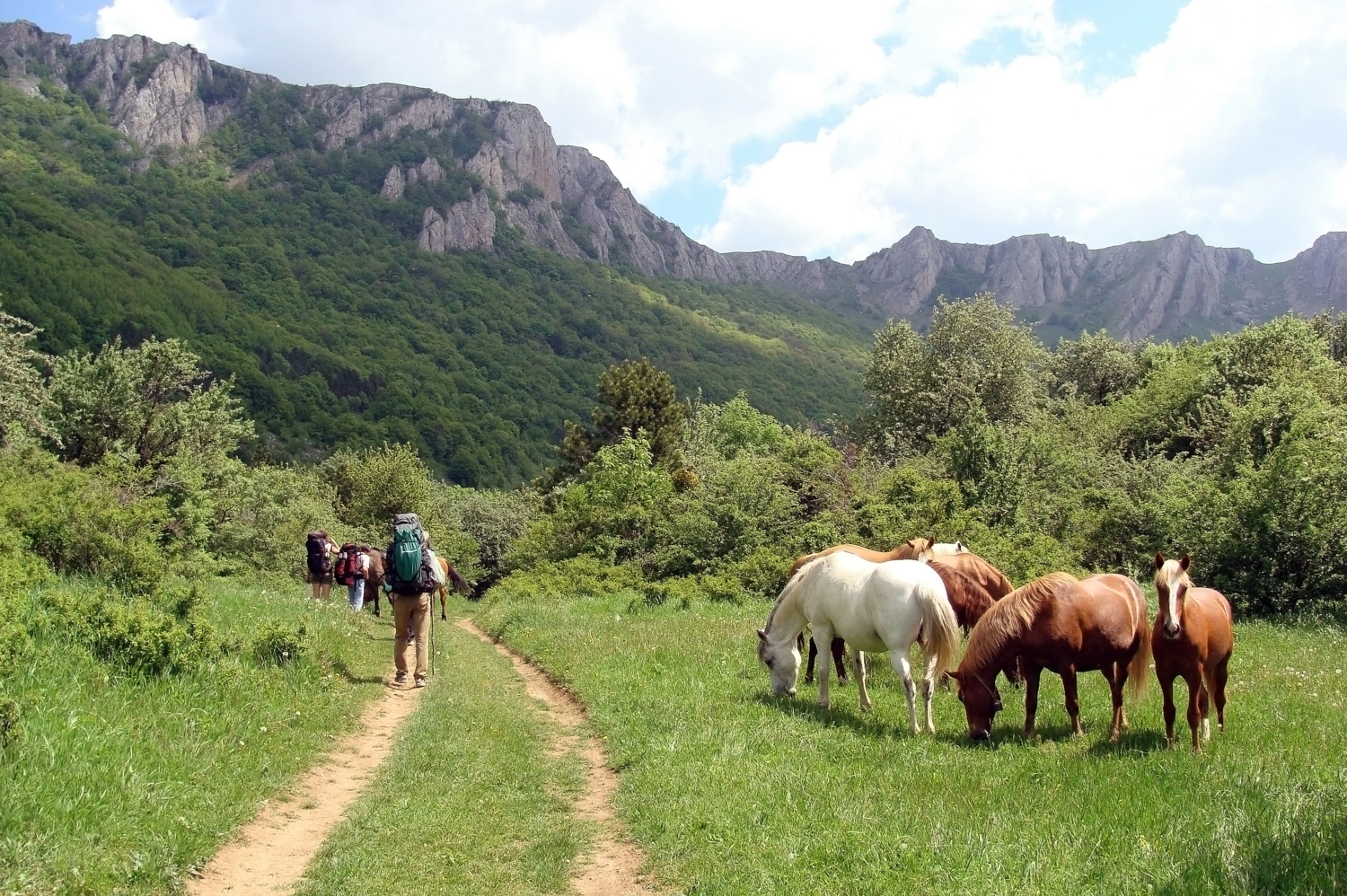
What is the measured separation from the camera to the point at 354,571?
76.0 ft

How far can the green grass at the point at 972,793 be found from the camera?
5391mm

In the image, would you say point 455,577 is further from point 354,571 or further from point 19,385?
point 19,385

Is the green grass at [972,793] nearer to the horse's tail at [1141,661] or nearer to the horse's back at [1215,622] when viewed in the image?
the horse's tail at [1141,661]

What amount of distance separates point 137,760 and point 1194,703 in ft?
31.1

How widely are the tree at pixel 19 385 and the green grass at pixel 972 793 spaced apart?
20.3 meters

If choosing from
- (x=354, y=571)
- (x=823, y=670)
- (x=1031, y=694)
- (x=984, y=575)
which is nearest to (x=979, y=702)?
(x=1031, y=694)

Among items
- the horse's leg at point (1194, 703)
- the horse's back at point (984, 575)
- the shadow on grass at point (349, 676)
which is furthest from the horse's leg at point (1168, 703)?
the shadow on grass at point (349, 676)

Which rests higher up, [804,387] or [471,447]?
[804,387]

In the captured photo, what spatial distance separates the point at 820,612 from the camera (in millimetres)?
11398

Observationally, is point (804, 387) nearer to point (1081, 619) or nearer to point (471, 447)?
point (471, 447)

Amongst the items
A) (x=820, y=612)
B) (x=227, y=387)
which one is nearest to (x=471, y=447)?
(x=227, y=387)

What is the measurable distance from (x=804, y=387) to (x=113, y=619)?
165m

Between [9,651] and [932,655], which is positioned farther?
[932,655]

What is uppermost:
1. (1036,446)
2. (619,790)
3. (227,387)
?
(227,387)
